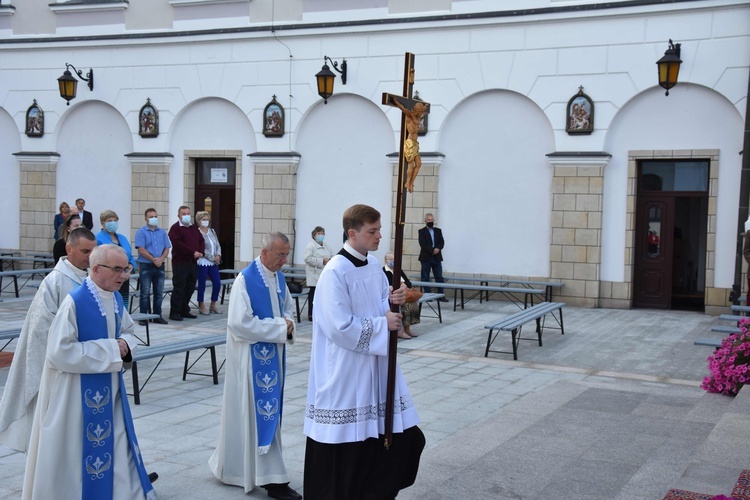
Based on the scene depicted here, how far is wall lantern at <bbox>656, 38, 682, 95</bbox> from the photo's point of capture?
14.0 meters

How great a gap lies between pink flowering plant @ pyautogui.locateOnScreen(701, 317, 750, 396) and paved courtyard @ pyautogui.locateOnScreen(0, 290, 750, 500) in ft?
0.96

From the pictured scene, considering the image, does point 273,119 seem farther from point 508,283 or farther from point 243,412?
point 243,412

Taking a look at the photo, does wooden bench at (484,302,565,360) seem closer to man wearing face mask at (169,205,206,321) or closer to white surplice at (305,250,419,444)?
man wearing face mask at (169,205,206,321)

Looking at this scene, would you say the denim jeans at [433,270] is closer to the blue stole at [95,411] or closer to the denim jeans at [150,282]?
the denim jeans at [150,282]

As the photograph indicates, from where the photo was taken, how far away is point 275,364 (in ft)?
17.7

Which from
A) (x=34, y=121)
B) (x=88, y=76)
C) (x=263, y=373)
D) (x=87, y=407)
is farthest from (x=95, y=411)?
(x=34, y=121)

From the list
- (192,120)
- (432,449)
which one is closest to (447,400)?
(432,449)

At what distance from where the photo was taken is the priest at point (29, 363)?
5008 millimetres

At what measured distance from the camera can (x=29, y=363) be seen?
5051mm

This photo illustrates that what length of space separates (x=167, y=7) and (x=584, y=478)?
1577 centimetres

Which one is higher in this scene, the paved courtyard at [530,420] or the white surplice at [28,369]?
the white surplice at [28,369]

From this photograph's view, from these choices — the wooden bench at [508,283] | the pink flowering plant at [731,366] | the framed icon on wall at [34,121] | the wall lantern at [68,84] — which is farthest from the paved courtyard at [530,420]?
the framed icon on wall at [34,121]

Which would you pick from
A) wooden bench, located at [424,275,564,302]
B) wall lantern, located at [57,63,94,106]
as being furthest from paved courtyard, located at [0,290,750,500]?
wall lantern, located at [57,63,94,106]

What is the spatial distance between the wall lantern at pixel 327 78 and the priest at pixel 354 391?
12.4 m
